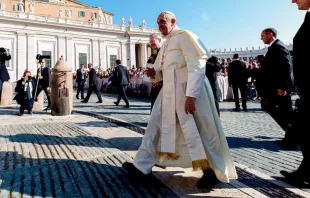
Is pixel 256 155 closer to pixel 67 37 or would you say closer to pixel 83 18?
pixel 67 37

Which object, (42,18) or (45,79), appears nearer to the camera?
(45,79)

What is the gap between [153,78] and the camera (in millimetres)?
3014

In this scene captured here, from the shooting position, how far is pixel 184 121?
8.22 ft

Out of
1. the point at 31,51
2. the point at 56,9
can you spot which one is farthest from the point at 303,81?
the point at 56,9

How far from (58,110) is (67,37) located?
41.2 metres

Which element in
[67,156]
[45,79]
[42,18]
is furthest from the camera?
[42,18]

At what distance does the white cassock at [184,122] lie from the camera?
2.44 meters

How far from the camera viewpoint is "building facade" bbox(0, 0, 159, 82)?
40.5 metres

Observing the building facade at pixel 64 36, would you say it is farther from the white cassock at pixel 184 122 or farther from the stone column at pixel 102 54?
the white cassock at pixel 184 122

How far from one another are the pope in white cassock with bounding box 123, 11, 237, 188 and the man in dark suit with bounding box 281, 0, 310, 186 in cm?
75

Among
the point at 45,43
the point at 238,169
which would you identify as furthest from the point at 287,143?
the point at 45,43

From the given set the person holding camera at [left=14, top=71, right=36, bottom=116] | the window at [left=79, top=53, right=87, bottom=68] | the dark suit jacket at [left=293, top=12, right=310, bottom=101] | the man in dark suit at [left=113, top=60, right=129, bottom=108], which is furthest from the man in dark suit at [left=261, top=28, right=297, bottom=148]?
the window at [left=79, top=53, right=87, bottom=68]

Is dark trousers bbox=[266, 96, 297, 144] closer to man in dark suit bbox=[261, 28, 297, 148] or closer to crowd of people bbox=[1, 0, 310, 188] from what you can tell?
man in dark suit bbox=[261, 28, 297, 148]

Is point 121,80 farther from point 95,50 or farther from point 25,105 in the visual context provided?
point 95,50
